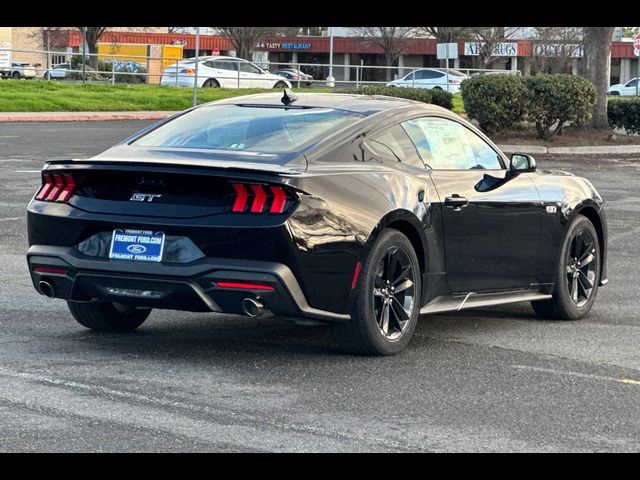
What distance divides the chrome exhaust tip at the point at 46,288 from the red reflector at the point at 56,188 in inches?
18.2

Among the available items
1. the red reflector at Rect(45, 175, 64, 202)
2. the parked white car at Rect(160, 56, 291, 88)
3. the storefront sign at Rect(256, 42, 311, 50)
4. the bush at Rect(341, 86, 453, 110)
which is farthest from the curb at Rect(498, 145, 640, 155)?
the storefront sign at Rect(256, 42, 311, 50)

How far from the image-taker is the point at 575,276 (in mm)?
9273

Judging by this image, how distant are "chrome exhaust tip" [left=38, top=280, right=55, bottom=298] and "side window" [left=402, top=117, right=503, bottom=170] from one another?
7.71 ft

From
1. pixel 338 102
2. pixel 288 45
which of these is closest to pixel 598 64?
pixel 338 102

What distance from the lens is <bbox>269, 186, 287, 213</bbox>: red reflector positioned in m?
6.89

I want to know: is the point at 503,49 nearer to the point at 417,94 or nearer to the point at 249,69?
the point at 249,69

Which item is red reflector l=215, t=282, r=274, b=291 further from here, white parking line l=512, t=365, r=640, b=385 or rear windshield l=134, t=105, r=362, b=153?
white parking line l=512, t=365, r=640, b=385

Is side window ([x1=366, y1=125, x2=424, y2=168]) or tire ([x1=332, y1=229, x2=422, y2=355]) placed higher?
side window ([x1=366, y1=125, x2=424, y2=168])

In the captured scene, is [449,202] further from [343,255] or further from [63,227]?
[63,227]

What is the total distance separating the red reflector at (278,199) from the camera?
6.89 metres

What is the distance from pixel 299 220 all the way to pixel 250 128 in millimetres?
1111

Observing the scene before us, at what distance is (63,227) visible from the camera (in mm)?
7293
